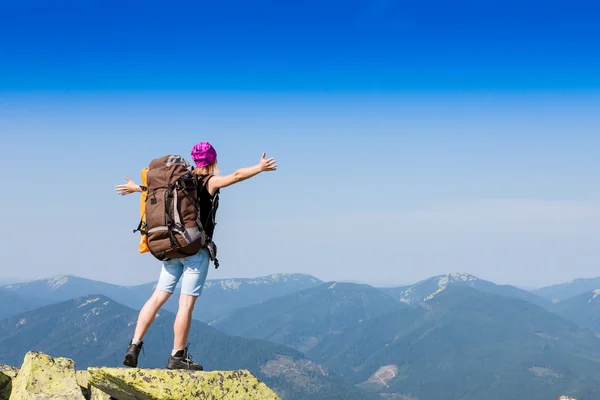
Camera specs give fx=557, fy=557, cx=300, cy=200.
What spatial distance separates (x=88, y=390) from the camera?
45.6 ft

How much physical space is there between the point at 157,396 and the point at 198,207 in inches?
140

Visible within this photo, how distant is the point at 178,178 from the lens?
10836mm

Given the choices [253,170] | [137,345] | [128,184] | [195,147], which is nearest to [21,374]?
[137,345]

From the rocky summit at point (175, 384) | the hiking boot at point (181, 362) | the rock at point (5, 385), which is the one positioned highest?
the hiking boot at point (181, 362)

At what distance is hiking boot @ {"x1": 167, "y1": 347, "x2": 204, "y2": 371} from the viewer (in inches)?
437

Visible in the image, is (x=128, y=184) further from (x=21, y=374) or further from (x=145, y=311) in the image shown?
(x=21, y=374)

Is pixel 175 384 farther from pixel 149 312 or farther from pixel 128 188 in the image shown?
pixel 128 188

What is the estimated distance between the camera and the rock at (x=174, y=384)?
33.2 ft

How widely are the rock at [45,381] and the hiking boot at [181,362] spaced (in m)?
3.69

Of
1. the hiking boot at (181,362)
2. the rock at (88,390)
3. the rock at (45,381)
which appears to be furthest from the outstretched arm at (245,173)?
the rock at (45,381)

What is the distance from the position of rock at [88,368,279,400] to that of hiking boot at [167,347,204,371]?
579mm

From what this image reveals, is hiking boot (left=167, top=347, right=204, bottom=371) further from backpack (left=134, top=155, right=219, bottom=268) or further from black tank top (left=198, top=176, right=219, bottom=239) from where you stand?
black tank top (left=198, top=176, right=219, bottom=239)

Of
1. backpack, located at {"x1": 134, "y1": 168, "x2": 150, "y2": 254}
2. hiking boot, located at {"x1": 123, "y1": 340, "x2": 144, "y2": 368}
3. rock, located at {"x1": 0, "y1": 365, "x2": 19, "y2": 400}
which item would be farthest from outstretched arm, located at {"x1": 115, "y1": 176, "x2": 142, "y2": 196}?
rock, located at {"x1": 0, "y1": 365, "x2": 19, "y2": 400}

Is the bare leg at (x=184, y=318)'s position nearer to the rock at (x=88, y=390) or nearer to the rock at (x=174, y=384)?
the rock at (x=174, y=384)
